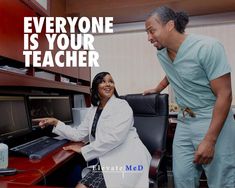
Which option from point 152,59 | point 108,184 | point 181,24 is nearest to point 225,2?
point 152,59

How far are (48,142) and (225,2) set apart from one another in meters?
2.50

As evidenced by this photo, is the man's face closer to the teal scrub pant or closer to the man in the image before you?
the man

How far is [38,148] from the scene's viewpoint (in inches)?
59.3

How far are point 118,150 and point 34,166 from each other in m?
0.59

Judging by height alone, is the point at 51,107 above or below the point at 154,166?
above

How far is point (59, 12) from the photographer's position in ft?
9.33

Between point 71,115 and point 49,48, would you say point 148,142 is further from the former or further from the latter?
point 49,48

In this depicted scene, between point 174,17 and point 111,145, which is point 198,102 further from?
point 111,145

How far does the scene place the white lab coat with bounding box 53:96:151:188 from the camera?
4.82 feet

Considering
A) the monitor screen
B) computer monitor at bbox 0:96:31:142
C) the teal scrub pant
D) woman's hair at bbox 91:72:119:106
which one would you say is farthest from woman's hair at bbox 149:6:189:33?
the monitor screen

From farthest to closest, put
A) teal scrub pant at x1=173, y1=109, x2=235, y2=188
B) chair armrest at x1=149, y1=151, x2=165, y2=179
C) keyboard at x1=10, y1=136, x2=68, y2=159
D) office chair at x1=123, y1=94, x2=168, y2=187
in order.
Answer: office chair at x1=123, y1=94, x2=168, y2=187 < chair armrest at x1=149, y1=151, x2=165, y2=179 < keyboard at x1=10, y1=136, x2=68, y2=159 < teal scrub pant at x1=173, y1=109, x2=235, y2=188

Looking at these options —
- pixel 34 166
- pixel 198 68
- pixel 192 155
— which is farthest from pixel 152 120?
pixel 34 166

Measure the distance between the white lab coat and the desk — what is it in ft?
0.61

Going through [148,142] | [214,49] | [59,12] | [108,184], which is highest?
[59,12]
